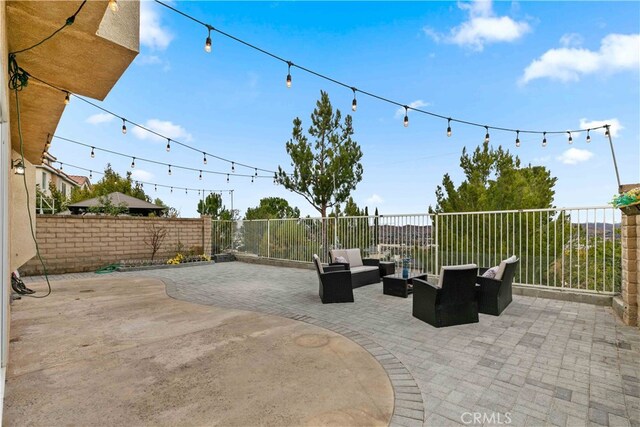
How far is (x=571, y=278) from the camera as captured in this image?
521 centimetres

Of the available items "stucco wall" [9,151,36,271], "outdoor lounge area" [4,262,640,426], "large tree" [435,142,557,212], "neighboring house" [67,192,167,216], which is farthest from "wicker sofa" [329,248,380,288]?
"neighboring house" [67,192,167,216]

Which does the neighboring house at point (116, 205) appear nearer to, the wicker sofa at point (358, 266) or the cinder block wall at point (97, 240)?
the cinder block wall at point (97, 240)

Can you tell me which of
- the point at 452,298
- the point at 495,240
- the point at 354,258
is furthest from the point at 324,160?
the point at 452,298

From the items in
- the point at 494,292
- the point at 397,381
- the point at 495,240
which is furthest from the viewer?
the point at 495,240

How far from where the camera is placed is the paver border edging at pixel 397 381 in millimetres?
2018

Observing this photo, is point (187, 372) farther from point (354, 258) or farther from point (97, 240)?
point (97, 240)

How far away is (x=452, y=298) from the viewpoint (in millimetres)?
3936

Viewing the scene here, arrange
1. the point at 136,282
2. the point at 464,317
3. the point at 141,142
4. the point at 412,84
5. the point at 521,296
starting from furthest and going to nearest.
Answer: the point at 141,142 < the point at 412,84 < the point at 136,282 < the point at 521,296 < the point at 464,317

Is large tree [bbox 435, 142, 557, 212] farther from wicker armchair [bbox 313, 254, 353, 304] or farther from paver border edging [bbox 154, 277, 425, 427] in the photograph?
paver border edging [bbox 154, 277, 425, 427]

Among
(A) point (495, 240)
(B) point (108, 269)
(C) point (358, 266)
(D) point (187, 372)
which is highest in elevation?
(A) point (495, 240)

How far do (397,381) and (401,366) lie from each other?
298 millimetres

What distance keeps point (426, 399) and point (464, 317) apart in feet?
6.95

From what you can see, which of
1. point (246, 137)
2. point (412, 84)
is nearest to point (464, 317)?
point (412, 84)

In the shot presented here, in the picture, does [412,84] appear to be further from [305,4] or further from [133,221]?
[133,221]
